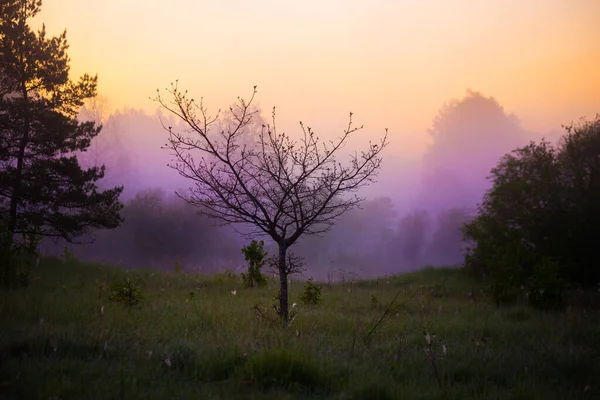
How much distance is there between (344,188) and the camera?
7484mm

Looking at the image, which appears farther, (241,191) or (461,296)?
(461,296)

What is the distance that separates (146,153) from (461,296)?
59247 millimetres

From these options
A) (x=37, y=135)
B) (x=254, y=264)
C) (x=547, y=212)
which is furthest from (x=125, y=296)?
(x=547, y=212)

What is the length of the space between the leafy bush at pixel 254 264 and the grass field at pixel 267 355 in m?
4.11

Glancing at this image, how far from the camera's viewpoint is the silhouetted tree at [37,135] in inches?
601

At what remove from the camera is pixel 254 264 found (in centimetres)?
1385

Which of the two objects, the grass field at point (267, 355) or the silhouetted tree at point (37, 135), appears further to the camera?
the silhouetted tree at point (37, 135)

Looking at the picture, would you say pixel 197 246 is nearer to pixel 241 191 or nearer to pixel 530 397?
pixel 241 191

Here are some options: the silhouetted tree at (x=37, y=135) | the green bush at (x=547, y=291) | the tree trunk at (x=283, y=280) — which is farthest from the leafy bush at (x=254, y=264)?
the green bush at (x=547, y=291)

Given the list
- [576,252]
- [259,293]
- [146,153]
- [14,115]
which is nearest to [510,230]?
[576,252]

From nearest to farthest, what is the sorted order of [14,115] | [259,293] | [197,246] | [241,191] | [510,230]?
[241,191]
[259,293]
[14,115]
[510,230]
[197,246]

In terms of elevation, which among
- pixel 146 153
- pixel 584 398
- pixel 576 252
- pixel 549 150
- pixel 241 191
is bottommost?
pixel 584 398

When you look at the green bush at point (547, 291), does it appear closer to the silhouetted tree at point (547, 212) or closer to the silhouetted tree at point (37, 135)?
the silhouetted tree at point (547, 212)

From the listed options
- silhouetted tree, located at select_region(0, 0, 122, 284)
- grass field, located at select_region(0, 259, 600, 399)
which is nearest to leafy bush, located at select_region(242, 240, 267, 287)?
grass field, located at select_region(0, 259, 600, 399)
